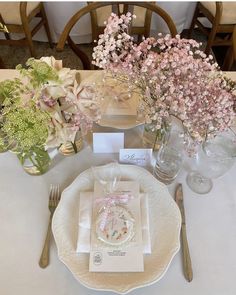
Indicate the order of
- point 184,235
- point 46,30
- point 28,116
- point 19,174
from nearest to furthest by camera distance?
point 28,116, point 184,235, point 19,174, point 46,30

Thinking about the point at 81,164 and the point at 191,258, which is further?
the point at 81,164

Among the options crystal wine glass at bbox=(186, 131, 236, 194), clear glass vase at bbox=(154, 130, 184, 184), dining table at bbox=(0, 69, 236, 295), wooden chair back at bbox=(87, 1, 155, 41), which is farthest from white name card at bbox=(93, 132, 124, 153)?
wooden chair back at bbox=(87, 1, 155, 41)

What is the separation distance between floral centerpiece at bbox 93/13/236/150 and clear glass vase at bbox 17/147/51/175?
0.28 meters

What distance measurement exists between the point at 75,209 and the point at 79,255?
0.12 meters

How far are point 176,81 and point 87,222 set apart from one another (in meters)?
0.40

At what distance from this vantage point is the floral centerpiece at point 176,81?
0.56m

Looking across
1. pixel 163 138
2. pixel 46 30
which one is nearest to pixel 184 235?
pixel 163 138

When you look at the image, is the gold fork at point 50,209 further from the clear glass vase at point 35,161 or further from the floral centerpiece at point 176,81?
the floral centerpiece at point 176,81

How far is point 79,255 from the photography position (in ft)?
2.19

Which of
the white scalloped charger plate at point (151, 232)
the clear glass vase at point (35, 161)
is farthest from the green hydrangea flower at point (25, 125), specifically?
the white scalloped charger plate at point (151, 232)

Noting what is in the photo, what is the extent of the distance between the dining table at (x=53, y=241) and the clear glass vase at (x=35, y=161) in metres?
0.02

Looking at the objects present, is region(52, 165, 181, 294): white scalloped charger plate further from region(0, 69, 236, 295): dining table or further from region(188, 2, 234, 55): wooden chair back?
region(188, 2, 234, 55): wooden chair back

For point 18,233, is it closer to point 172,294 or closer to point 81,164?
point 81,164

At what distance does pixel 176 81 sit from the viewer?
59 centimetres
